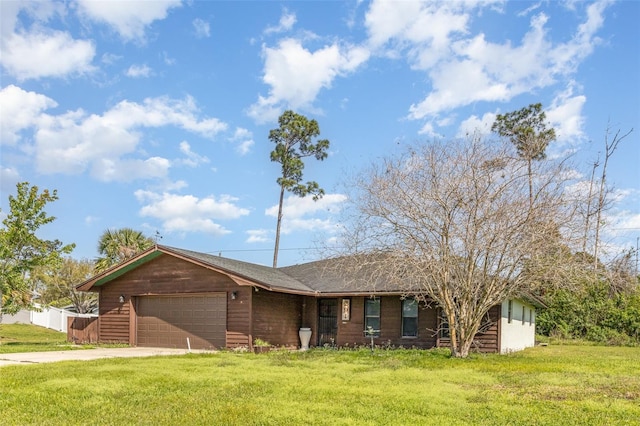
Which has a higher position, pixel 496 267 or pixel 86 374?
pixel 496 267

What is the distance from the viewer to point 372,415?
23.8ft

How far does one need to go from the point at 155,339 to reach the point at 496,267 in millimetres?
12369

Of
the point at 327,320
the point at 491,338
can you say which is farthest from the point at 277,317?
the point at 491,338

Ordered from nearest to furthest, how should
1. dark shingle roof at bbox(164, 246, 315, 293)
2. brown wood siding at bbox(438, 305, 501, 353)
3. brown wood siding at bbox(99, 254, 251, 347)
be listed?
1. brown wood siding at bbox(438, 305, 501, 353)
2. dark shingle roof at bbox(164, 246, 315, 293)
3. brown wood siding at bbox(99, 254, 251, 347)

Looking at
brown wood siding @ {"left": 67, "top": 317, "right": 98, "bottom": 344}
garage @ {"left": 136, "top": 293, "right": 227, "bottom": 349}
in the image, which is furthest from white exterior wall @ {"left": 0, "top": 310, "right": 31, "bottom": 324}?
garage @ {"left": 136, "top": 293, "right": 227, "bottom": 349}

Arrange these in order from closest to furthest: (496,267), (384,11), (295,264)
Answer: (384,11), (496,267), (295,264)

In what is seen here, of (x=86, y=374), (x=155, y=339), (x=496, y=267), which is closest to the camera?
(x=86, y=374)

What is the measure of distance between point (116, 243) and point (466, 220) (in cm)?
2495

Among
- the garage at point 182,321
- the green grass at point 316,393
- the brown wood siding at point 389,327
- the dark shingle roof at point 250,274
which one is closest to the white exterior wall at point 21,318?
the garage at point 182,321

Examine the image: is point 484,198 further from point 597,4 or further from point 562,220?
point 597,4

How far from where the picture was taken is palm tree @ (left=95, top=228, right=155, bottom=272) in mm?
33219

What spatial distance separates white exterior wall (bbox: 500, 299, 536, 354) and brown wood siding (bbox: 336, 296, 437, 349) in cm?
242

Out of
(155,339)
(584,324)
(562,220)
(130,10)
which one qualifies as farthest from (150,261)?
(584,324)

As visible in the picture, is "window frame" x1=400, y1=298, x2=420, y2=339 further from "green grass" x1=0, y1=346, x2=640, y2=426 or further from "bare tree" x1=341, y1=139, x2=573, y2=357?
"green grass" x1=0, y1=346, x2=640, y2=426
